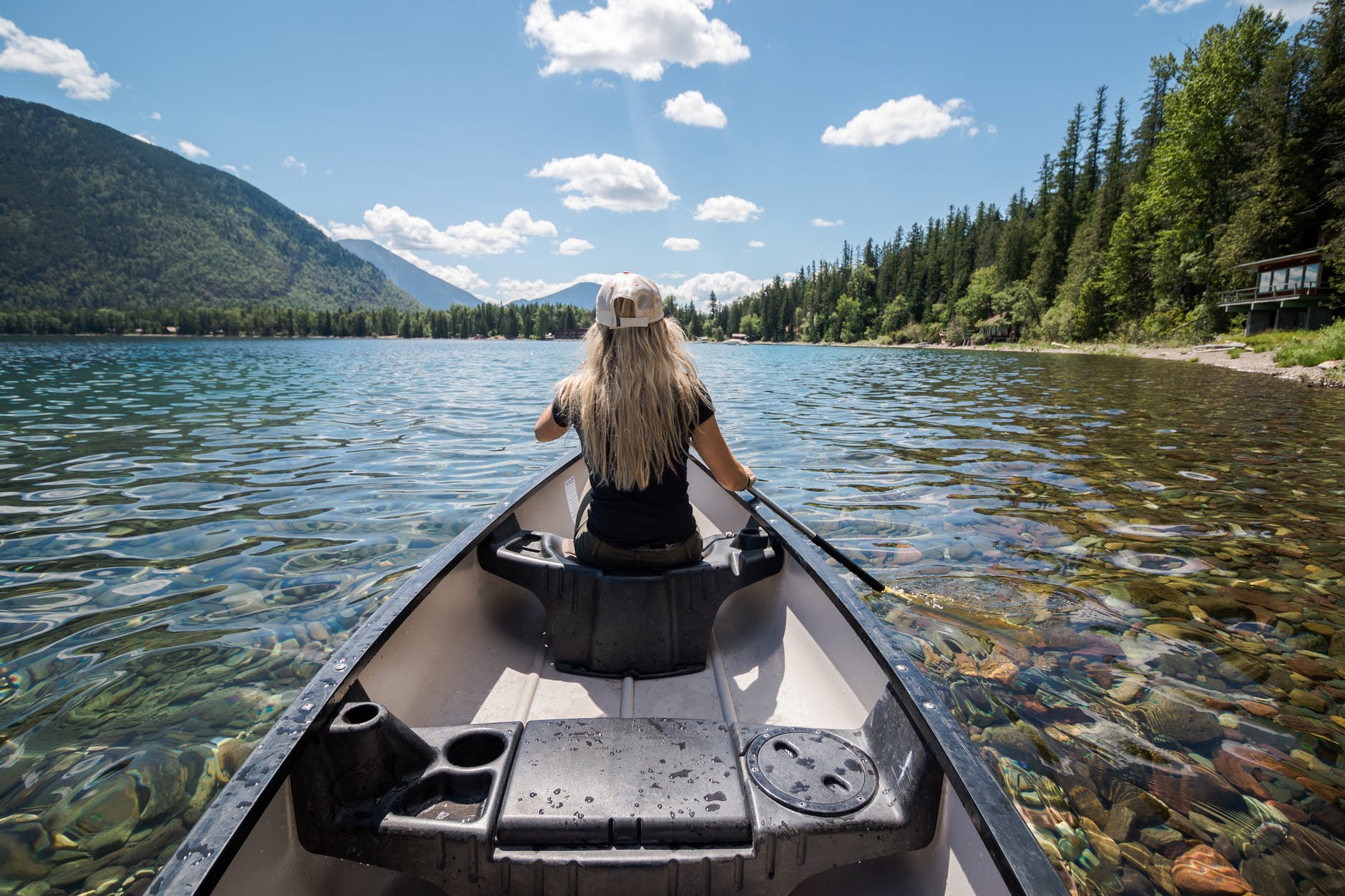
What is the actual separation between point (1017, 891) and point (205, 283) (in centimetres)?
22331

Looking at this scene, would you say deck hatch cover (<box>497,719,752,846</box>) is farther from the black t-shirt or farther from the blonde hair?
the blonde hair

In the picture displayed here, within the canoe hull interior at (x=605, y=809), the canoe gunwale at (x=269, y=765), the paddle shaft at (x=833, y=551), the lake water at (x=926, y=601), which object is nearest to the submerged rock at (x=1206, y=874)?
the lake water at (x=926, y=601)

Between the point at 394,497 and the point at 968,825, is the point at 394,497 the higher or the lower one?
the lower one

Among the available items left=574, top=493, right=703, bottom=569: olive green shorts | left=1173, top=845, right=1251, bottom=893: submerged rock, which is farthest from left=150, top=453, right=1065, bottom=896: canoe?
left=1173, top=845, right=1251, bottom=893: submerged rock

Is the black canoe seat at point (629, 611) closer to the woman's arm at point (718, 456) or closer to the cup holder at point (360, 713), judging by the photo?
the woman's arm at point (718, 456)

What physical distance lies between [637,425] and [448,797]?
160 cm

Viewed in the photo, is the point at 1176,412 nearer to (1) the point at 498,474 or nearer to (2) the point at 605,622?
(1) the point at 498,474

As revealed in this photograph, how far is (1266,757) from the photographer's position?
3.13 m

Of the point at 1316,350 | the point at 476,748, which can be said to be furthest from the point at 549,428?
the point at 1316,350

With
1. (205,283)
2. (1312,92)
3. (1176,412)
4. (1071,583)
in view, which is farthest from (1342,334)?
(205,283)

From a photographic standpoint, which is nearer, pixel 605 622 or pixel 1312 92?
pixel 605 622

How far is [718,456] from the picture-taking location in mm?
3236

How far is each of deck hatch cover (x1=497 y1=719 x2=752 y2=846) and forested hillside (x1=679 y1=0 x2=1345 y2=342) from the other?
4321 centimetres

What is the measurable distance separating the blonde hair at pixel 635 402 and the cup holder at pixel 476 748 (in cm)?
127
